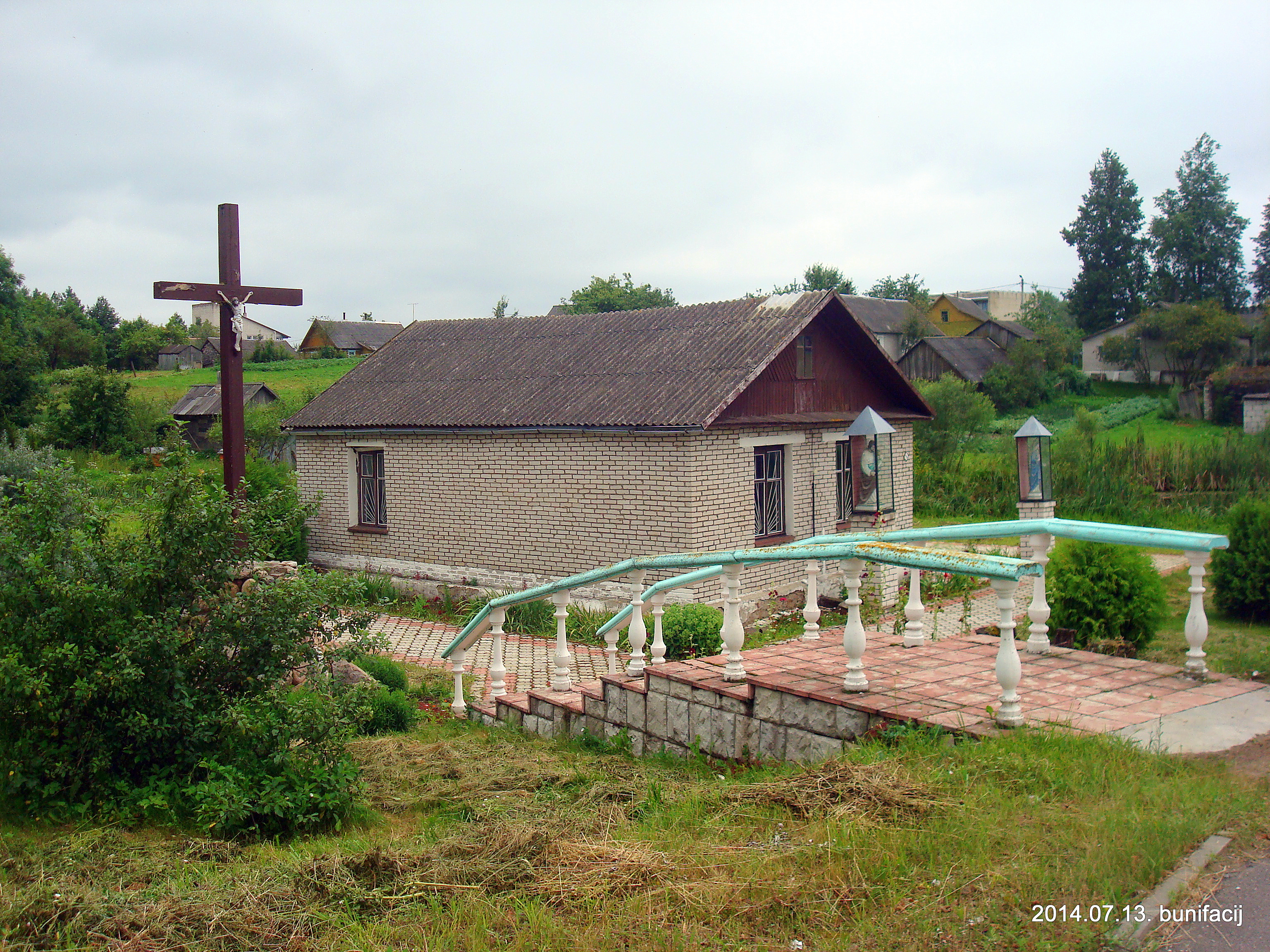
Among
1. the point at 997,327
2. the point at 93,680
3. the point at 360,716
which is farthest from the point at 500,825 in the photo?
the point at 997,327

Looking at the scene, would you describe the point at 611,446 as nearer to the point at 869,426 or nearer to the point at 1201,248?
the point at 869,426

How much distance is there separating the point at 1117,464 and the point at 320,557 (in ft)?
56.2

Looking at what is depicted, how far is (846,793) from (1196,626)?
2472 mm

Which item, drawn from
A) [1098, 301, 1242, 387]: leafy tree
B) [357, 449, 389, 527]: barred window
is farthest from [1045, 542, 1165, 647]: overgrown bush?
[1098, 301, 1242, 387]: leafy tree

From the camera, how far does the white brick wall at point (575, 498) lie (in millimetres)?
13320

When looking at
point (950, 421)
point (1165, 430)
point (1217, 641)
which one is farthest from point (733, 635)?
point (1165, 430)

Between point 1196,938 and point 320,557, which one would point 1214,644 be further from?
point 320,557

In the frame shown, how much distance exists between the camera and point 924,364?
47281mm

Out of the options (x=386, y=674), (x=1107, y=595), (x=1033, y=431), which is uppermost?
(x=1033, y=431)

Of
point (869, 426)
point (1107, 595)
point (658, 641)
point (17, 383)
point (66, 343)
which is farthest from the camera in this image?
point (66, 343)

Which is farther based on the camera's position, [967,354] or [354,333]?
[354,333]

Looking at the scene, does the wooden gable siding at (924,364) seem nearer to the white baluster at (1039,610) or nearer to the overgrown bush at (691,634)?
the overgrown bush at (691,634)

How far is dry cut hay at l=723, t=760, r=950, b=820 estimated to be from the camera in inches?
153

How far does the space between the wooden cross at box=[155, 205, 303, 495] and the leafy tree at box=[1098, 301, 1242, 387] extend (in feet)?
140
